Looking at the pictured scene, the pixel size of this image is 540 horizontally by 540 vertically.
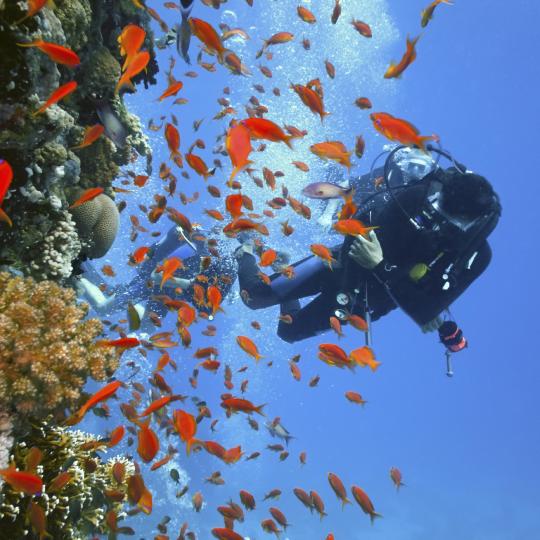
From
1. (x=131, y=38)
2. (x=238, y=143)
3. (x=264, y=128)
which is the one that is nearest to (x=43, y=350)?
(x=238, y=143)

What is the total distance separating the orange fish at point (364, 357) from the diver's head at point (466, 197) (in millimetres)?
2353

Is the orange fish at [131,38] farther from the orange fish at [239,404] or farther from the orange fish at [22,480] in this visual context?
the orange fish at [239,404]

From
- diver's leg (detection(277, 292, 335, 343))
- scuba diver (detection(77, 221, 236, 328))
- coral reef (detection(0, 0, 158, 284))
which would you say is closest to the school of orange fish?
coral reef (detection(0, 0, 158, 284))

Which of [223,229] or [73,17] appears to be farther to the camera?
[223,229]

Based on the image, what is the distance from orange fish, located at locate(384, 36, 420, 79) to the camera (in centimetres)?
409

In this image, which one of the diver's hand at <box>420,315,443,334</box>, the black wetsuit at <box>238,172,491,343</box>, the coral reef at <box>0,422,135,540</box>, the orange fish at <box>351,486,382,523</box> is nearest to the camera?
the coral reef at <box>0,422,135,540</box>

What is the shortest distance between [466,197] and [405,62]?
6.84 ft

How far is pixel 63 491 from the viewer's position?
10.7 ft

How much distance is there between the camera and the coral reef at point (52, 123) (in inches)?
106

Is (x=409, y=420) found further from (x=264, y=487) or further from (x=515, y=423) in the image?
(x=264, y=487)

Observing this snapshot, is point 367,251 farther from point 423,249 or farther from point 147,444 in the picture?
point 147,444

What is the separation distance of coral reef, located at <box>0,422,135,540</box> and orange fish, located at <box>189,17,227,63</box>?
129 inches

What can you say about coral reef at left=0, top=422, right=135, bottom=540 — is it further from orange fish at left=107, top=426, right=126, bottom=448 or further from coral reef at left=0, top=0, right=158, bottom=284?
coral reef at left=0, top=0, right=158, bottom=284

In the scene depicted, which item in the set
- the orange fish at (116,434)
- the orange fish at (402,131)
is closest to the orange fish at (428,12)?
the orange fish at (402,131)
